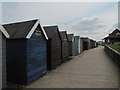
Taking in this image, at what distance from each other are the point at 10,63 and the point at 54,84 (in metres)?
2.95

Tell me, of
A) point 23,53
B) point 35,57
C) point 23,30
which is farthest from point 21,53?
point 23,30

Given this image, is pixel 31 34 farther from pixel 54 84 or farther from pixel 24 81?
pixel 54 84

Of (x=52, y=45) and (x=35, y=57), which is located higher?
(x=52, y=45)

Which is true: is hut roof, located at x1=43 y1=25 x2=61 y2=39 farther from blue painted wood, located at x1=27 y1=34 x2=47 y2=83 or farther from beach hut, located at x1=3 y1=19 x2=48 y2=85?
beach hut, located at x1=3 y1=19 x2=48 y2=85

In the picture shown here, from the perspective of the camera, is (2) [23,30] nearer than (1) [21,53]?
No

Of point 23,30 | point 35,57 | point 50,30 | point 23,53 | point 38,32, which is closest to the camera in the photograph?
point 23,53

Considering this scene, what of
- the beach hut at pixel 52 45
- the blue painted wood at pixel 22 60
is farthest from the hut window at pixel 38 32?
the beach hut at pixel 52 45

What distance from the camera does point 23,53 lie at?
22.7 feet

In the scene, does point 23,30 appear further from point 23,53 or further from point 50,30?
point 50,30

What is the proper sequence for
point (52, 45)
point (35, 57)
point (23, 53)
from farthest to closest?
point (52, 45) < point (35, 57) < point (23, 53)

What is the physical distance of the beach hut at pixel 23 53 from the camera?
6906 millimetres

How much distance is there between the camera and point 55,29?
12.0 m

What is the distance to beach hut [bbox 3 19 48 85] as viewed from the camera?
22.7 ft

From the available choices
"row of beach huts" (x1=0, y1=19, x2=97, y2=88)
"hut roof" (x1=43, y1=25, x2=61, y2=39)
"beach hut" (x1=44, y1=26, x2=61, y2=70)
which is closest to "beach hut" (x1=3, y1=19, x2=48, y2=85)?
"row of beach huts" (x1=0, y1=19, x2=97, y2=88)
